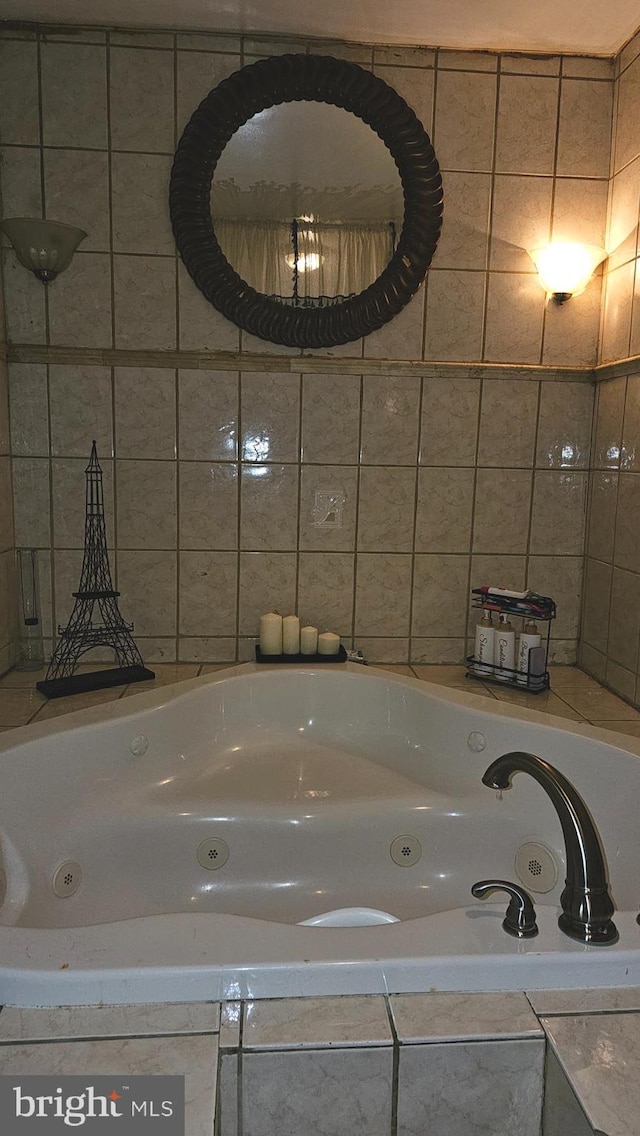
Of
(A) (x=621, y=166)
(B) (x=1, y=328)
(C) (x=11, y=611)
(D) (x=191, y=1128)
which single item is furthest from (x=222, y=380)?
(D) (x=191, y=1128)

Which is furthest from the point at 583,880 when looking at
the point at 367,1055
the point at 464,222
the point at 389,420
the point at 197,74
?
the point at 197,74

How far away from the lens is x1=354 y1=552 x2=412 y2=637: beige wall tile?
218 cm

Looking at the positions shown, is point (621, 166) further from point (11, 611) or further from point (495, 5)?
point (11, 611)

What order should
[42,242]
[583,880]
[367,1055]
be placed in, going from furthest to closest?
[42,242] < [583,880] < [367,1055]

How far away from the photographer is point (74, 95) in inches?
76.6

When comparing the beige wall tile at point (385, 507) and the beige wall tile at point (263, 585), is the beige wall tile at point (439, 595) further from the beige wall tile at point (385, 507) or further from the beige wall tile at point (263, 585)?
the beige wall tile at point (263, 585)

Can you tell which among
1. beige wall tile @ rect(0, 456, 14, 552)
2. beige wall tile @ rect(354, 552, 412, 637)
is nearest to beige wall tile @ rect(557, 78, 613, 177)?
beige wall tile @ rect(354, 552, 412, 637)

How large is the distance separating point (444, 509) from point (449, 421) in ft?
0.84

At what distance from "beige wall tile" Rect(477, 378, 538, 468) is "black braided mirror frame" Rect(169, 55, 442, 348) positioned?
377 millimetres

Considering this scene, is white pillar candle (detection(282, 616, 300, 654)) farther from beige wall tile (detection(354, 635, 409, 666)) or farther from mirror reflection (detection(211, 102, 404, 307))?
mirror reflection (detection(211, 102, 404, 307))

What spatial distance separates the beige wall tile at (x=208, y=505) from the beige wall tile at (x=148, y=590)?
91mm

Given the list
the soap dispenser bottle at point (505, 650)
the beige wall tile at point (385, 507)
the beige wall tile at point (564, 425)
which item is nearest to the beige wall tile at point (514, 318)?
the beige wall tile at point (564, 425)

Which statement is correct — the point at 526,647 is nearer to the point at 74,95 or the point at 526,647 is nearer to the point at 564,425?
the point at 564,425

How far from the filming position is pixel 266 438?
212 cm
